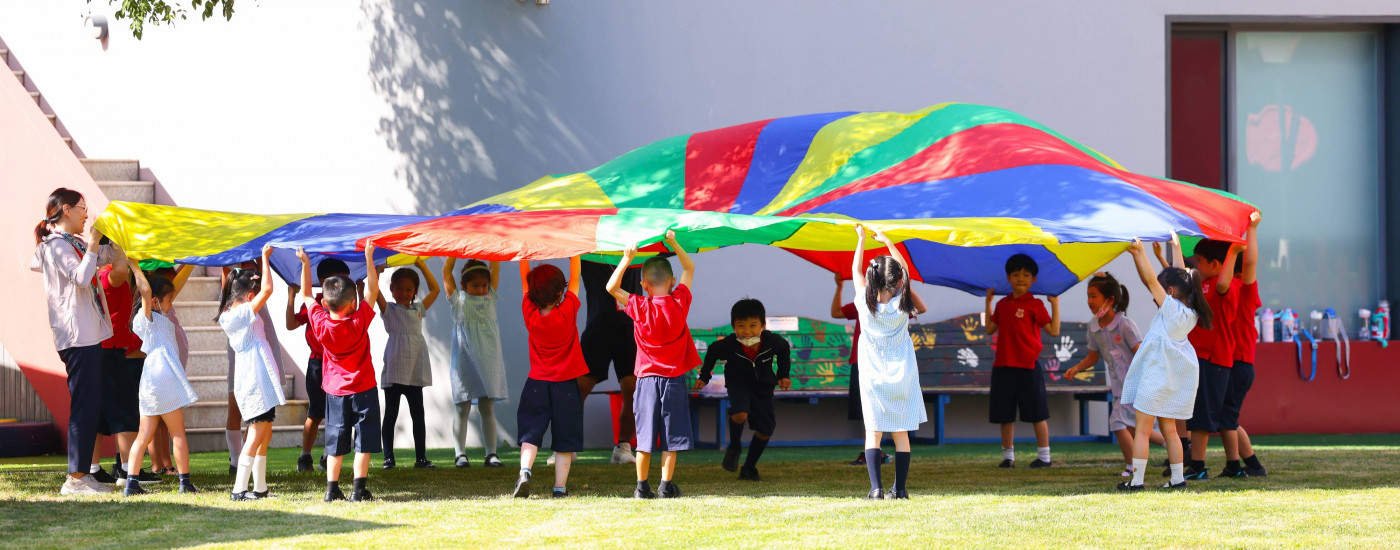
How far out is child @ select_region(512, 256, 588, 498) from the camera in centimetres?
545

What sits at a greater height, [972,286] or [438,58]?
[438,58]

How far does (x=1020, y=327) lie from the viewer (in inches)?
263

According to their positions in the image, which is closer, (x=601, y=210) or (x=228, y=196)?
(x=601, y=210)

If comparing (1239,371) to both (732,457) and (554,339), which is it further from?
(554,339)

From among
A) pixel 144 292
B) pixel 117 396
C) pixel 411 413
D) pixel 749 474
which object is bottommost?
pixel 749 474

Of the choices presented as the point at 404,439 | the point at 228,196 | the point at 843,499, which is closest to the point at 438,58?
the point at 228,196

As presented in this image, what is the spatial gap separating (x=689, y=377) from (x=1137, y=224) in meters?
3.78

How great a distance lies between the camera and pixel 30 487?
589 cm

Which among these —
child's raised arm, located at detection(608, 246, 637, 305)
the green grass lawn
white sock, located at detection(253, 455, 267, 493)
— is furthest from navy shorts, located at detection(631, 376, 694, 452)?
white sock, located at detection(253, 455, 267, 493)

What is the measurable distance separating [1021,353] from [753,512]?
2.42m

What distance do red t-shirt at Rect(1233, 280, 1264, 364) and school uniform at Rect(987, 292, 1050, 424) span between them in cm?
97

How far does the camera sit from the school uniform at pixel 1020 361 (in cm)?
666

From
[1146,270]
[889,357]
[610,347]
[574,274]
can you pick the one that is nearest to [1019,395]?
[1146,270]

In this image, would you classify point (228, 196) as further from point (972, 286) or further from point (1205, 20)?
point (1205, 20)
